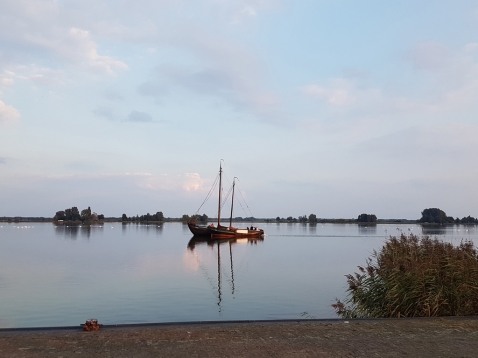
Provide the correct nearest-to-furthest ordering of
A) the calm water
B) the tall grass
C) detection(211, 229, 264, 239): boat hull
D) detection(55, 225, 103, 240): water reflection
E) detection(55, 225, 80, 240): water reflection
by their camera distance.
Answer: the tall grass
the calm water
detection(211, 229, 264, 239): boat hull
detection(55, 225, 80, 240): water reflection
detection(55, 225, 103, 240): water reflection

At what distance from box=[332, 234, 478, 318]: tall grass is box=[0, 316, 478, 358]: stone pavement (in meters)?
2.38

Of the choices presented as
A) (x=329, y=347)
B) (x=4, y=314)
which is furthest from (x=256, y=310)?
(x=329, y=347)

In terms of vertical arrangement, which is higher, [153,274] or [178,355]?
[178,355]

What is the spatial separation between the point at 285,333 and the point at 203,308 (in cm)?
1144

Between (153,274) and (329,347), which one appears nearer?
(329,347)

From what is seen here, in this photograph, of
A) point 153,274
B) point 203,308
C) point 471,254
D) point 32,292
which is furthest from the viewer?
point 153,274

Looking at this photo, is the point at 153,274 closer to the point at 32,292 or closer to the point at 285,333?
the point at 32,292

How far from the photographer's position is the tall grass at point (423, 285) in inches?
452

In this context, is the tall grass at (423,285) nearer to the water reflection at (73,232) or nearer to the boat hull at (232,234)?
the boat hull at (232,234)

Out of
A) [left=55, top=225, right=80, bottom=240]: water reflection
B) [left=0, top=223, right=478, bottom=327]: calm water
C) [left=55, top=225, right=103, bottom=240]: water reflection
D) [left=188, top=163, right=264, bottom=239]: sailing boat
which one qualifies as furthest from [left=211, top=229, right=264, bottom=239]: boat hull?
[left=0, top=223, right=478, bottom=327]: calm water

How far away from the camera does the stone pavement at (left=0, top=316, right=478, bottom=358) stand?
705cm

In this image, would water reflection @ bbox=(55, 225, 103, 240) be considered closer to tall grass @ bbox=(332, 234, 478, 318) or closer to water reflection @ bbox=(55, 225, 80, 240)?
water reflection @ bbox=(55, 225, 80, 240)

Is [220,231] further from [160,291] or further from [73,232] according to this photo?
[160,291]

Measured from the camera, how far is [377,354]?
7.27m
